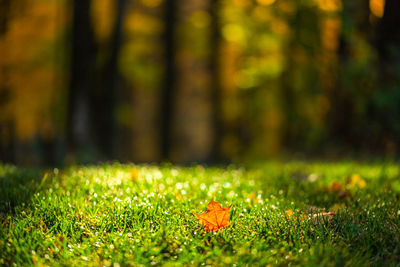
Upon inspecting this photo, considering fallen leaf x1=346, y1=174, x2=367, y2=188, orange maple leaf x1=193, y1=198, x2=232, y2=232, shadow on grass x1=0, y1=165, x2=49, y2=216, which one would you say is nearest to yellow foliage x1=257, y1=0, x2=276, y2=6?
fallen leaf x1=346, y1=174, x2=367, y2=188

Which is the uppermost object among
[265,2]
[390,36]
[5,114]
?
[265,2]

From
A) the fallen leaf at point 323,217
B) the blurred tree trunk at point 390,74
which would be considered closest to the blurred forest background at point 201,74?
the blurred tree trunk at point 390,74

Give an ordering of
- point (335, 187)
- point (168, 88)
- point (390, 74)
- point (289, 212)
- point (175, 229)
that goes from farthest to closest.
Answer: point (168, 88), point (390, 74), point (335, 187), point (289, 212), point (175, 229)

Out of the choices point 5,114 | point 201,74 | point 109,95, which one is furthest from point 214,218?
point 201,74

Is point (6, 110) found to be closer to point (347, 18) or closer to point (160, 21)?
point (160, 21)

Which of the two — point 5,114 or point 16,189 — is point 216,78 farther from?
point 16,189

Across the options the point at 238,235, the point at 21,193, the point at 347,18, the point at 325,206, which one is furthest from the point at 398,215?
the point at 347,18
